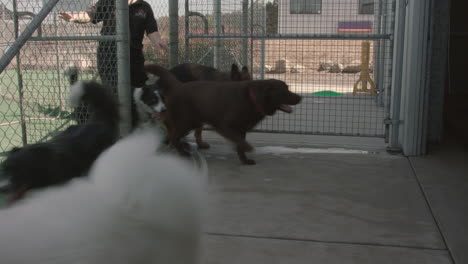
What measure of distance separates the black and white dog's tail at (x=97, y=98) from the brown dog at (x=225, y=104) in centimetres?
130

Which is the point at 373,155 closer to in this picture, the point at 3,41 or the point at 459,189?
the point at 459,189

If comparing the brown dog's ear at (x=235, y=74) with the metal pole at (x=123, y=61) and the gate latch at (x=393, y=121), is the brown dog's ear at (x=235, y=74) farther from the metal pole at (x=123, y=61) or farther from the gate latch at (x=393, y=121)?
the gate latch at (x=393, y=121)

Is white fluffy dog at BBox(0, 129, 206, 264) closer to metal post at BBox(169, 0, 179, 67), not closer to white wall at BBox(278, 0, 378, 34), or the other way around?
metal post at BBox(169, 0, 179, 67)

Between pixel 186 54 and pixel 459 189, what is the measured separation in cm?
383

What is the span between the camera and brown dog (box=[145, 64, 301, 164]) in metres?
4.74

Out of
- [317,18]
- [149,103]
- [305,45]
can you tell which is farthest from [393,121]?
[317,18]

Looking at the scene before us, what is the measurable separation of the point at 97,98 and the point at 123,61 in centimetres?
132

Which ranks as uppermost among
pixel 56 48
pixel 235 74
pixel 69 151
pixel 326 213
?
pixel 56 48

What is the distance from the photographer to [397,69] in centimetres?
521

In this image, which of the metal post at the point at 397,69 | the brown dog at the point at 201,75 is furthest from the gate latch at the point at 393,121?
the brown dog at the point at 201,75

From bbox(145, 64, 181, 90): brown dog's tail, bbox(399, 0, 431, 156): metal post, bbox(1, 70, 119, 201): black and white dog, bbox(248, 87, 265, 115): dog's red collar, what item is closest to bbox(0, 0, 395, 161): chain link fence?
bbox(145, 64, 181, 90): brown dog's tail

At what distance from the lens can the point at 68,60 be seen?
5.16m

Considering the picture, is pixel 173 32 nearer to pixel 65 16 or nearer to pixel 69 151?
pixel 65 16

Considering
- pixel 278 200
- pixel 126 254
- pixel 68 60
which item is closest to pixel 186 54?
pixel 68 60
